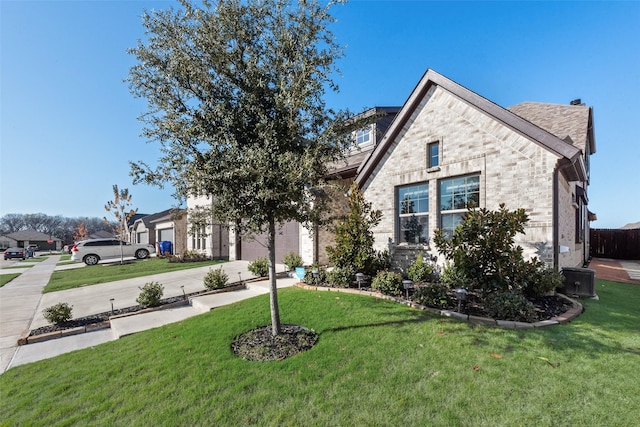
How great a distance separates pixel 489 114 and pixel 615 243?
19837 millimetres

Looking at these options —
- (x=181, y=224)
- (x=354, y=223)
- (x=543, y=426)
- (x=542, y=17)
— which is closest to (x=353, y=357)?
(x=543, y=426)

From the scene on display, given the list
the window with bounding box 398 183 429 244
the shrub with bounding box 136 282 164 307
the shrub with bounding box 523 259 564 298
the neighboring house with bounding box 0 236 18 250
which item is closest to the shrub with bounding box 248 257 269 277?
the shrub with bounding box 136 282 164 307

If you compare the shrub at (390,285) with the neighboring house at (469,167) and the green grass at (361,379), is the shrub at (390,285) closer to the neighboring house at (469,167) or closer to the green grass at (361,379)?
the green grass at (361,379)

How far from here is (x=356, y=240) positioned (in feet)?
28.7

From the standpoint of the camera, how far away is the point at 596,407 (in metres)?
2.83

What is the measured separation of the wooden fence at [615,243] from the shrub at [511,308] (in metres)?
20.8

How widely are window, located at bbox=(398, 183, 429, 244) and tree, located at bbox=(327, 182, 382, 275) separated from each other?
136 cm

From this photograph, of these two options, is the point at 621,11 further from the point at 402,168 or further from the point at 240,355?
the point at 240,355

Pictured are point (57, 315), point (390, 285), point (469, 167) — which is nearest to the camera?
point (57, 315)

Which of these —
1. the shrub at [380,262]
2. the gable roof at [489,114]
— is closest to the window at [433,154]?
the gable roof at [489,114]

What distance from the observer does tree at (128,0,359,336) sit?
432 cm

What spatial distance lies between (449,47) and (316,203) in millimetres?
9775

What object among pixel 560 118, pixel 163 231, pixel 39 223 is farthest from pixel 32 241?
pixel 560 118

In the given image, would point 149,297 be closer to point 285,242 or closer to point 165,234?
point 285,242
